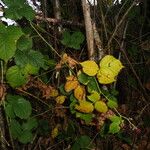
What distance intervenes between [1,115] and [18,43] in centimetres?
46

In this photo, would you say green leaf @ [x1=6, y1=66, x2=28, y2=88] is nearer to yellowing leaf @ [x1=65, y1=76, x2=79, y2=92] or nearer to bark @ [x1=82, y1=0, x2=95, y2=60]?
yellowing leaf @ [x1=65, y1=76, x2=79, y2=92]

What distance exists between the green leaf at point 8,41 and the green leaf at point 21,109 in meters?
0.33

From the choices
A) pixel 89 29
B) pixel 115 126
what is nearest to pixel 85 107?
pixel 115 126

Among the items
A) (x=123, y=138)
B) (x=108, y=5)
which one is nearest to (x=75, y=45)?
(x=108, y=5)

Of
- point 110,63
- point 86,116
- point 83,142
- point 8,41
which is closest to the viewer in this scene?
point 8,41

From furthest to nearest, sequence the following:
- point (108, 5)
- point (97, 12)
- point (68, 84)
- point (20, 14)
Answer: point (108, 5), point (97, 12), point (68, 84), point (20, 14)

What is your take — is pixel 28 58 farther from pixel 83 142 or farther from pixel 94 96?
pixel 83 142

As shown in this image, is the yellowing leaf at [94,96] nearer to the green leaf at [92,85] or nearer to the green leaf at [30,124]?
the green leaf at [92,85]

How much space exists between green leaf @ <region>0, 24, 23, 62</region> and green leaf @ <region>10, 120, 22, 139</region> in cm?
44

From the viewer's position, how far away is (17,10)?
1327 millimetres

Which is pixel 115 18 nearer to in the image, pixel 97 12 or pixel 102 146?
pixel 97 12

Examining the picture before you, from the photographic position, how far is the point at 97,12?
5.83 ft

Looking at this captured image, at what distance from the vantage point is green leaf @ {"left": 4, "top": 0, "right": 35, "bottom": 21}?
131cm

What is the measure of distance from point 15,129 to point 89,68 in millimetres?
504
